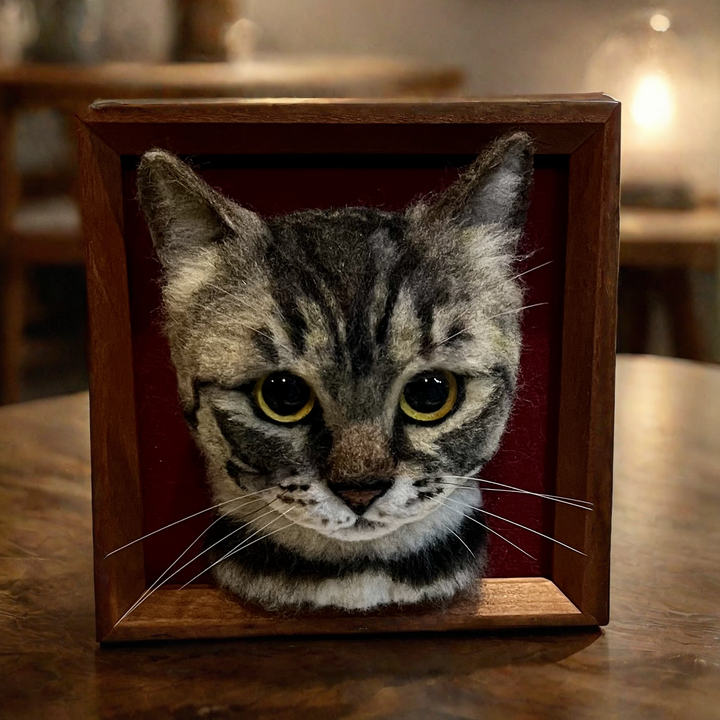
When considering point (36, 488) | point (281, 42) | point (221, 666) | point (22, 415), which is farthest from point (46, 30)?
point (221, 666)

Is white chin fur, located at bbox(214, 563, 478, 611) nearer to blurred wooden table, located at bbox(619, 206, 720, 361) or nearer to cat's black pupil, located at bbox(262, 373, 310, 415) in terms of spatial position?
cat's black pupil, located at bbox(262, 373, 310, 415)

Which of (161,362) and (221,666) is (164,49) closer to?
(161,362)

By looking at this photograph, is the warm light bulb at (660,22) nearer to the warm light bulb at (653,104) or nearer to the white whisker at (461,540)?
the warm light bulb at (653,104)

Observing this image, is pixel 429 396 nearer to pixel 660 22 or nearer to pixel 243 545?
pixel 243 545

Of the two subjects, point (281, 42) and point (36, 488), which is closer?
point (36, 488)

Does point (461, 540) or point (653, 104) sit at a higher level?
point (653, 104)

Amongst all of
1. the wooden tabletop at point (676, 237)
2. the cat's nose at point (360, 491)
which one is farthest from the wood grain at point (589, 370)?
the wooden tabletop at point (676, 237)

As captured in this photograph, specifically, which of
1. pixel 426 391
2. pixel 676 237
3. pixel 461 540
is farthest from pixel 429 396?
pixel 676 237
